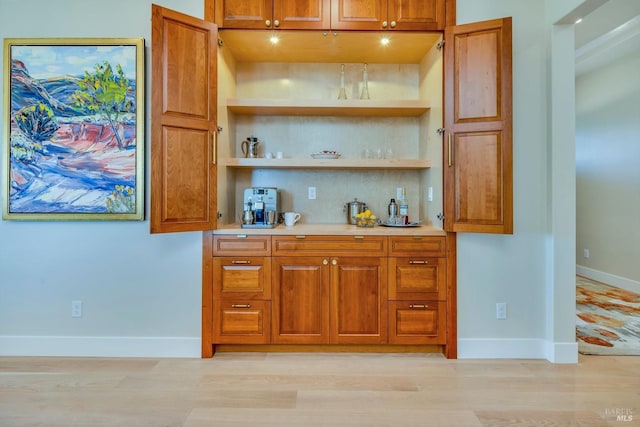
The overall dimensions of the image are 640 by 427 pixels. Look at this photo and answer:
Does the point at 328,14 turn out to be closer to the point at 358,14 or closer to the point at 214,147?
the point at 358,14

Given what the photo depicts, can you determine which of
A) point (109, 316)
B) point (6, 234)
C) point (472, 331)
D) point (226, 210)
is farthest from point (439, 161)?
point (6, 234)

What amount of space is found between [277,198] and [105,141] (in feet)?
4.31

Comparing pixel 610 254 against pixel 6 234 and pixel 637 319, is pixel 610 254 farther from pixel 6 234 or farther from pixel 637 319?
pixel 6 234

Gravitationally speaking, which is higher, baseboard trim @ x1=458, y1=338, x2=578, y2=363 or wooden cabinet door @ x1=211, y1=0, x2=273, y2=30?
wooden cabinet door @ x1=211, y1=0, x2=273, y2=30

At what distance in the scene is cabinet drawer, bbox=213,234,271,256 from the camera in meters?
2.58

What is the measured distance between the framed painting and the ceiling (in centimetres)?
402

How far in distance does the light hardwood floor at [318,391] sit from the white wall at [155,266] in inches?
6.7

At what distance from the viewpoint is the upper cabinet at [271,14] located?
2527 millimetres

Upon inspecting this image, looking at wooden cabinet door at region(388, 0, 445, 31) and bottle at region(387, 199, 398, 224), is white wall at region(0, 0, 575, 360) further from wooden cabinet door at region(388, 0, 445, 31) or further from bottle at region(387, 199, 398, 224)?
bottle at region(387, 199, 398, 224)

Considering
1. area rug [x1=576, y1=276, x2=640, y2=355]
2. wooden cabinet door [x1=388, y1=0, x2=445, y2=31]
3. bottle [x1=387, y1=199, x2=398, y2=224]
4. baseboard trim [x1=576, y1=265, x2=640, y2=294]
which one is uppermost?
wooden cabinet door [x1=388, y1=0, x2=445, y2=31]

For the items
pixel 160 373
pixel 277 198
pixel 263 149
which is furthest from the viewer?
pixel 263 149

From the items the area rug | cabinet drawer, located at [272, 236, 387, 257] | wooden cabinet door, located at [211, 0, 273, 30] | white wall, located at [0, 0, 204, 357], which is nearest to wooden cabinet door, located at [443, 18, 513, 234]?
cabinet drawer, located at [272, 236, 387, 257]

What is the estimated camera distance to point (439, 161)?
8.55 feet

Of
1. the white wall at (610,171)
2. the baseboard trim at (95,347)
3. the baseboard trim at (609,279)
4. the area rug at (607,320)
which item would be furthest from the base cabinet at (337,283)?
the white wall at (610,171)
